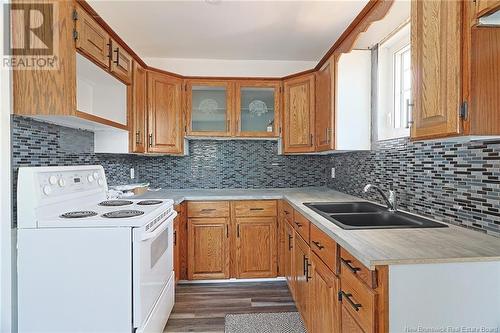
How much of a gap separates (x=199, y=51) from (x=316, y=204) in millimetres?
2032

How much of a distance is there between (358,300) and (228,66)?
287 centimetres

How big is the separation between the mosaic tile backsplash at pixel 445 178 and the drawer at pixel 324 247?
65 cm

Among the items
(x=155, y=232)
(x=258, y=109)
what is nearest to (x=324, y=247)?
(x=155, y=232)

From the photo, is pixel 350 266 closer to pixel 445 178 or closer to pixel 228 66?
pixel 445 178

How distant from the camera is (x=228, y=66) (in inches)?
132

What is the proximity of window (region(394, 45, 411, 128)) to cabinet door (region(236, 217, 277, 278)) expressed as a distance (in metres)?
1.44

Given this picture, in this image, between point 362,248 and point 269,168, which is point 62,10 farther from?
point 269,168

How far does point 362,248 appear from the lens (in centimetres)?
110

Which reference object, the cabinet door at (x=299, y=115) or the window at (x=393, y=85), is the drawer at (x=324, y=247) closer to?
the window at (x=393, y=85)

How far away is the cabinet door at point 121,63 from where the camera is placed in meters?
2.12

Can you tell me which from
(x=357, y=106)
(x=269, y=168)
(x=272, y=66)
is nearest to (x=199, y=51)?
(x=272, y=66)

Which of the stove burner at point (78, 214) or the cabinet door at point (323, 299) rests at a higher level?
the stove burner at point (78, 214)

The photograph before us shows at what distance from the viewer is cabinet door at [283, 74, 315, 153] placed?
9.68 ft

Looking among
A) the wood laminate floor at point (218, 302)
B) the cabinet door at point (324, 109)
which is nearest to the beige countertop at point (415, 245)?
the cabinet door at point (324, 109)
